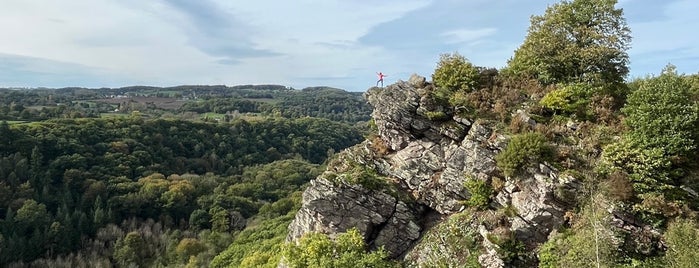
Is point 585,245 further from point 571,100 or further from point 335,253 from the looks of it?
point 335,253

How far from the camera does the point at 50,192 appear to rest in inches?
3103

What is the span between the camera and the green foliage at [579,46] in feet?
77.6

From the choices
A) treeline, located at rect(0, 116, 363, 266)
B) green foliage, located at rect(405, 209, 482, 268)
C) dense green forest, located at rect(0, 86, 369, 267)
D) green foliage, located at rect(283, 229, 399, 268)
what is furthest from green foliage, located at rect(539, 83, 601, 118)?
treeline, located at rect(0, 116, 363, 266)

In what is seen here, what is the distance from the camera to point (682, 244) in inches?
638

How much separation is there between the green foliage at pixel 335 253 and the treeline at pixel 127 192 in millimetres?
40199

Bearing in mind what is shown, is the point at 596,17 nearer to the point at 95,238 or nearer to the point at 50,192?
the point at 95,238

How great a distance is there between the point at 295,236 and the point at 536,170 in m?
14.0

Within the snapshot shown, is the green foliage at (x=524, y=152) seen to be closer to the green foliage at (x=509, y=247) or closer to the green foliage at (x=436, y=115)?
the green foliage at (x=509, y=247)

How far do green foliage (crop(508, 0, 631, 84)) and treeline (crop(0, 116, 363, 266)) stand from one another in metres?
49.1

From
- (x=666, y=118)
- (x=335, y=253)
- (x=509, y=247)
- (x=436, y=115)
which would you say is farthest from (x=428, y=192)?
(x=666, y=118)

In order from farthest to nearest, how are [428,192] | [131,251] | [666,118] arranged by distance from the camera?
[131,251] → [428,192] → [666,118]

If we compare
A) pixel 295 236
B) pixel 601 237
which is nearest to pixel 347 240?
pixel 295 236

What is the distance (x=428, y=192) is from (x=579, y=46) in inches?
473

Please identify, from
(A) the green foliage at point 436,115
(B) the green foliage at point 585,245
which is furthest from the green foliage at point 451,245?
(A) the green foliage at point 436,115
